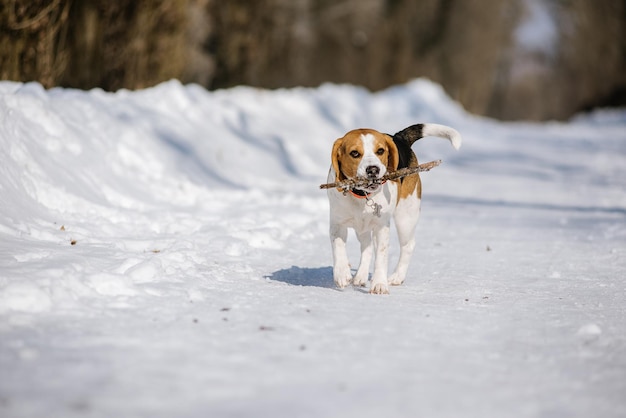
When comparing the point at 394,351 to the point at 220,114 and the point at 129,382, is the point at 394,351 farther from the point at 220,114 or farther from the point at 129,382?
the point at 220,114

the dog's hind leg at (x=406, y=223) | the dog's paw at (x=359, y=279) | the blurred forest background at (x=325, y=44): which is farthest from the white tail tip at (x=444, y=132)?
the blurred forest background at (x=325, y=44)

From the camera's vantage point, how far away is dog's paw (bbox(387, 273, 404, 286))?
502 cm

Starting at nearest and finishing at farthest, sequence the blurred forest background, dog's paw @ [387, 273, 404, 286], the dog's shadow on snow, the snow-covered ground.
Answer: the snow-covered ground < the dog's shadow on snow < dog's paw @ [387, 273, 404, 286] < the blurred forest background

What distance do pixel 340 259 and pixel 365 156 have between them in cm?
71

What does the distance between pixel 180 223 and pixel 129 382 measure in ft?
12.4

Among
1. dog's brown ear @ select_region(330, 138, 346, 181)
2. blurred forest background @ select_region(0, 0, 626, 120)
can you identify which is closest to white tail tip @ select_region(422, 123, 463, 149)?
dog's brown ear @ select_region(330, 138, 346, 181)

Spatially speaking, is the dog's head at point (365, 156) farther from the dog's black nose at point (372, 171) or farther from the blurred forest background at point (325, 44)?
the blurred forest background at point (325, 44)

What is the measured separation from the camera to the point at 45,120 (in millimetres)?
6695

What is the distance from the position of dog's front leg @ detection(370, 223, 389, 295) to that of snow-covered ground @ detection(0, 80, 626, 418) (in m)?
0.11

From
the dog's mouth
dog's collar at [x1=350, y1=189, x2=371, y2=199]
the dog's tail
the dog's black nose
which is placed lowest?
dog's collar at [x1=350, y1=189, x2=371, y2=199]

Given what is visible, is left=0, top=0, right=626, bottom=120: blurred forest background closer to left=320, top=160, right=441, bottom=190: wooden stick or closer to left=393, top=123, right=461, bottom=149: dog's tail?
left=393, top=123, right=461, bottom=149: dog's tail

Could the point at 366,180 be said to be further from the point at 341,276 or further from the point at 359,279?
the point at 359,279

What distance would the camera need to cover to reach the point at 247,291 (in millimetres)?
4305

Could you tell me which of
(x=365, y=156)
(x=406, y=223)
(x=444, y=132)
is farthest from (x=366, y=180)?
(x=444, y=132)
